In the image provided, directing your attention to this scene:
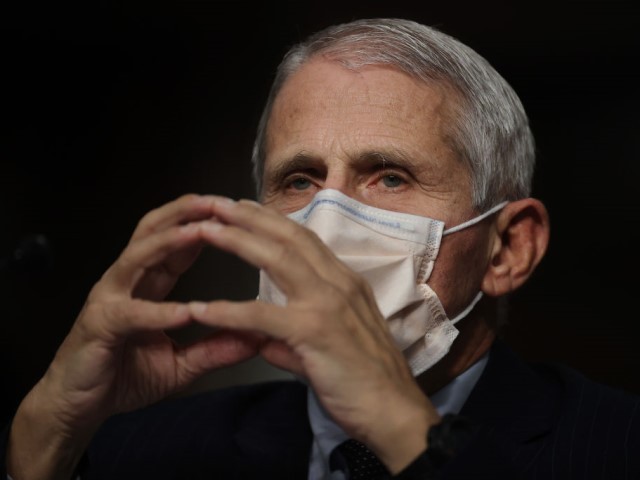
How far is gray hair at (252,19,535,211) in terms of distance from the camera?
90.6 inches

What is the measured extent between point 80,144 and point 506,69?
1.49m

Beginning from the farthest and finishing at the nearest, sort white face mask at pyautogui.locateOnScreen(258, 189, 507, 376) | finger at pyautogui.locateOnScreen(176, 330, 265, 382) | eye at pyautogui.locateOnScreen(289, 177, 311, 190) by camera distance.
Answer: eye at pyautogui.locateOnScreen(289, 177, 311, 190) → white face mask at pyautogui.locateOnScreen(258, 189, 507, 376) → finger at pyautogui.locateOnScreen(176, 330, 265, 382)

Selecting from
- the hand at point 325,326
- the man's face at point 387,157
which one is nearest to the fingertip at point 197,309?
the hand at point 325,326

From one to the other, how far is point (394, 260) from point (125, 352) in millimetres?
592

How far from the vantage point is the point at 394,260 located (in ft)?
6.66

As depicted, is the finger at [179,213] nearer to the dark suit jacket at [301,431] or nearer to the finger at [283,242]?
the finger at [283,242]

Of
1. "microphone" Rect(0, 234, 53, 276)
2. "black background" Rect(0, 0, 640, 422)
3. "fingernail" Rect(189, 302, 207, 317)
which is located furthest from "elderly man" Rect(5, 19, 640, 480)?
"black background" Rect(0, 0, 640, 422)

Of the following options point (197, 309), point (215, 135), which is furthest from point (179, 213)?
point (215, 135)

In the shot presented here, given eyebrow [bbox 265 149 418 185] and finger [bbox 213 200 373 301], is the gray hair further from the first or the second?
finger [bbox 213 200 373 301]

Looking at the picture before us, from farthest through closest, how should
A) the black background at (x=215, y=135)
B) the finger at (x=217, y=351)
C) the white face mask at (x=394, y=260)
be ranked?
1. the black background at (x=215, y=135)
2. the white face mask at (x=394, y=260)
3. the finger at (x=217, y=351)

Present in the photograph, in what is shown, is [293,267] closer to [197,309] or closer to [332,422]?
[197,309]

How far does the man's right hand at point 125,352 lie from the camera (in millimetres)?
1735

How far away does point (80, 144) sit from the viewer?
3.34 m

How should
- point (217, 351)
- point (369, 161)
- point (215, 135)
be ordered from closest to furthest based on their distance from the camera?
1. point (217, 351)
2. point (369, 161)
3. point (215, 135)
